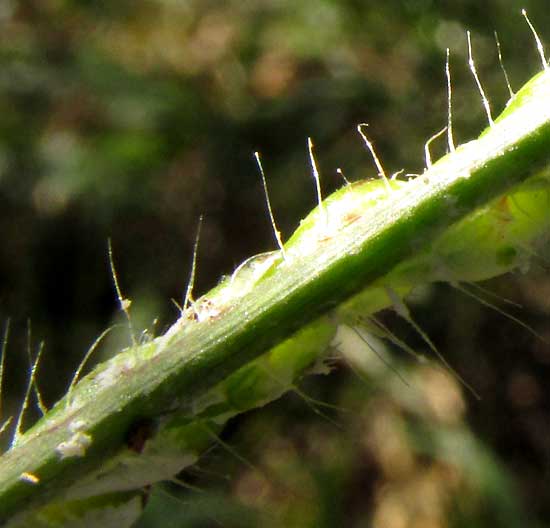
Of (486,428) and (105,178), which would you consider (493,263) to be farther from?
(486,428)

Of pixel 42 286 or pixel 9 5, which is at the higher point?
pixel 9 5

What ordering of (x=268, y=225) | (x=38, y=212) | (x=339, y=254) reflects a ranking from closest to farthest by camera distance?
1. (x=339, y=254)
2. (x=38, y=212)
3. (x=268, y=225)

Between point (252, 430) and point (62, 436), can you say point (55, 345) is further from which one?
point (62, 436)

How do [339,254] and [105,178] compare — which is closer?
[339,254]

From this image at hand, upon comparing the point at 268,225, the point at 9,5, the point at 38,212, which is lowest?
the point at 268,225

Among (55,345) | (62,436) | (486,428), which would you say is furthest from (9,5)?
(62,436)

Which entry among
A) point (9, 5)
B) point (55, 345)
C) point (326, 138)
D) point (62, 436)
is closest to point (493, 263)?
point (62, 436)

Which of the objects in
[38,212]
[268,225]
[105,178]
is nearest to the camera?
[105,178]
